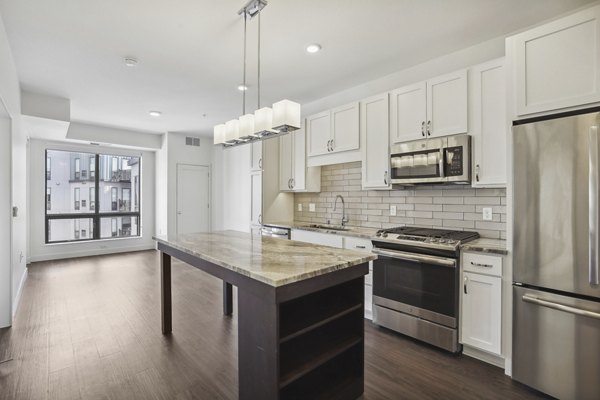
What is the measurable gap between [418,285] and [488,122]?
1.51 m

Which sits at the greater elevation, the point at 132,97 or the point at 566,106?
the point at 132,97

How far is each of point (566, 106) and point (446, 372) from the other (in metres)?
2.03

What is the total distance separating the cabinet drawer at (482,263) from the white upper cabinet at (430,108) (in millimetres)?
1094

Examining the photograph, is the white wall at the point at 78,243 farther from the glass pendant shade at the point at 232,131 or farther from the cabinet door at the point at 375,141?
the cabinet door at the point at 375,141

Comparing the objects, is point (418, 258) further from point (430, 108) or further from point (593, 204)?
point (430, 108)

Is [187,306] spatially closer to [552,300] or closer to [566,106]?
[552,300]

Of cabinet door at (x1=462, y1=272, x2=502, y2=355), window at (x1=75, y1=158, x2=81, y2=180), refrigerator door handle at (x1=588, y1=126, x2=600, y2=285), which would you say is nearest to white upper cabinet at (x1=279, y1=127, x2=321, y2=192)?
cabinet door at (x1=462, y1=272, x2=502, y2=355)

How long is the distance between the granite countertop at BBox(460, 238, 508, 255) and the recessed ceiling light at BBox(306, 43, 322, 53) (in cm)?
219

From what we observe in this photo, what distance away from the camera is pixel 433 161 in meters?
2.80

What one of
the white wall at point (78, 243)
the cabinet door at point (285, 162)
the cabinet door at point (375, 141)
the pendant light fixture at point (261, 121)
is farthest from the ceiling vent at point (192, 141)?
the cabinet door at point (375, 141)

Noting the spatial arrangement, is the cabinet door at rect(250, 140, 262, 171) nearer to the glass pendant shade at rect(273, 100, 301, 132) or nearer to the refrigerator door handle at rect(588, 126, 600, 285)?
the glass pendant shade at rect(273, 100, 301, 132)

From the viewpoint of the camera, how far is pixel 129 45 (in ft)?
9.25

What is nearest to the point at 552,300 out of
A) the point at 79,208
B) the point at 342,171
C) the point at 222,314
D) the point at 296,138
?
the point at 342,171

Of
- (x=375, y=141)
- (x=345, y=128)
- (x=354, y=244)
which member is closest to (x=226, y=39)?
(x=345, y=128)
